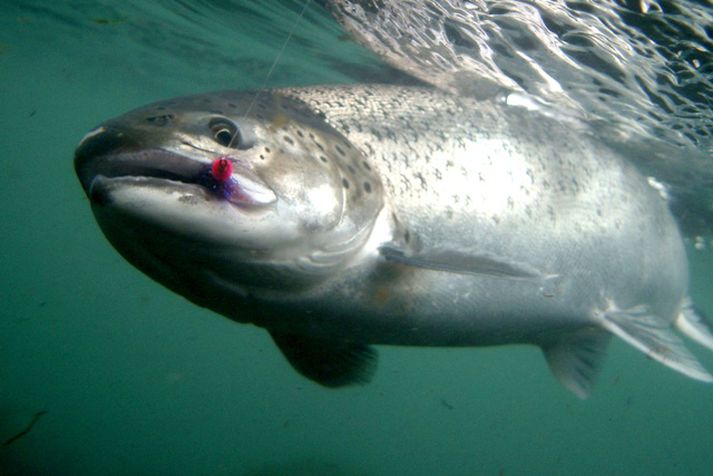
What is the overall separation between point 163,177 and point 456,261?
186 centimetres

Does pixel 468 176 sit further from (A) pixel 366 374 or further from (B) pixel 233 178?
(B) pixel 233 178

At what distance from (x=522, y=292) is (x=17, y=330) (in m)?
64.7

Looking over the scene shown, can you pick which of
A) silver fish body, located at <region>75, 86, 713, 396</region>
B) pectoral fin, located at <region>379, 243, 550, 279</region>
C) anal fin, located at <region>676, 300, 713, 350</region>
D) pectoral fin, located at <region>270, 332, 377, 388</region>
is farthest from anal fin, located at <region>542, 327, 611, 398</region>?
anal fin, located at <region>676, 300, 713, 350</region>

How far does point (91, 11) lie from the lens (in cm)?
1623

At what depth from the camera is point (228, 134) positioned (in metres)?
2.38

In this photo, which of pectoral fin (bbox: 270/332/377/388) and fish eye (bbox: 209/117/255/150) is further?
pectoral fin (bbox: 270/332/377/388)

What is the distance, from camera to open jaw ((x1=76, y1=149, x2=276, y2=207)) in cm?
210

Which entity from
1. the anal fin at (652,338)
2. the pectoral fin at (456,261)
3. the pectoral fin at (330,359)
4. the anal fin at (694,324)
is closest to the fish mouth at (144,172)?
the pectoral fin at (456,261)

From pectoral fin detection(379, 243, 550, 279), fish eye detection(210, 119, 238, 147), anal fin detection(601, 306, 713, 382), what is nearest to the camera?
fish eye detection(210, 119, 238, 147)

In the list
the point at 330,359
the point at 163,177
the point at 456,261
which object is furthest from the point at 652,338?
the point at 163,177

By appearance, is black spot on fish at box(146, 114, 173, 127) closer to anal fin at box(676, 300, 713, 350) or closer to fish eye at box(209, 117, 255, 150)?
fish eye at box(209, 117, 255, 150)

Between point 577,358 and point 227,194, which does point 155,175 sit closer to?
point 227,194

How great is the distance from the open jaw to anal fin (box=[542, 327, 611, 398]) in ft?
12.8

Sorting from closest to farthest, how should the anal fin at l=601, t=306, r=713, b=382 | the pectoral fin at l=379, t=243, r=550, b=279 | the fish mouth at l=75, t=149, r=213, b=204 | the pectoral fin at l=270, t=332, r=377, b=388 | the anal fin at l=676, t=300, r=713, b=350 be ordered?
the fish mouth at l=75, t=149, r=213, b=204
the pectoral fin at l=379, t=243, r=550, b=279
the pectoral fin at l=270, t=332, r=377, b=388
the anal fin at l=601, t=306, r=713, b=382
the anal fin at l=676, t=300, r=713, b=350
